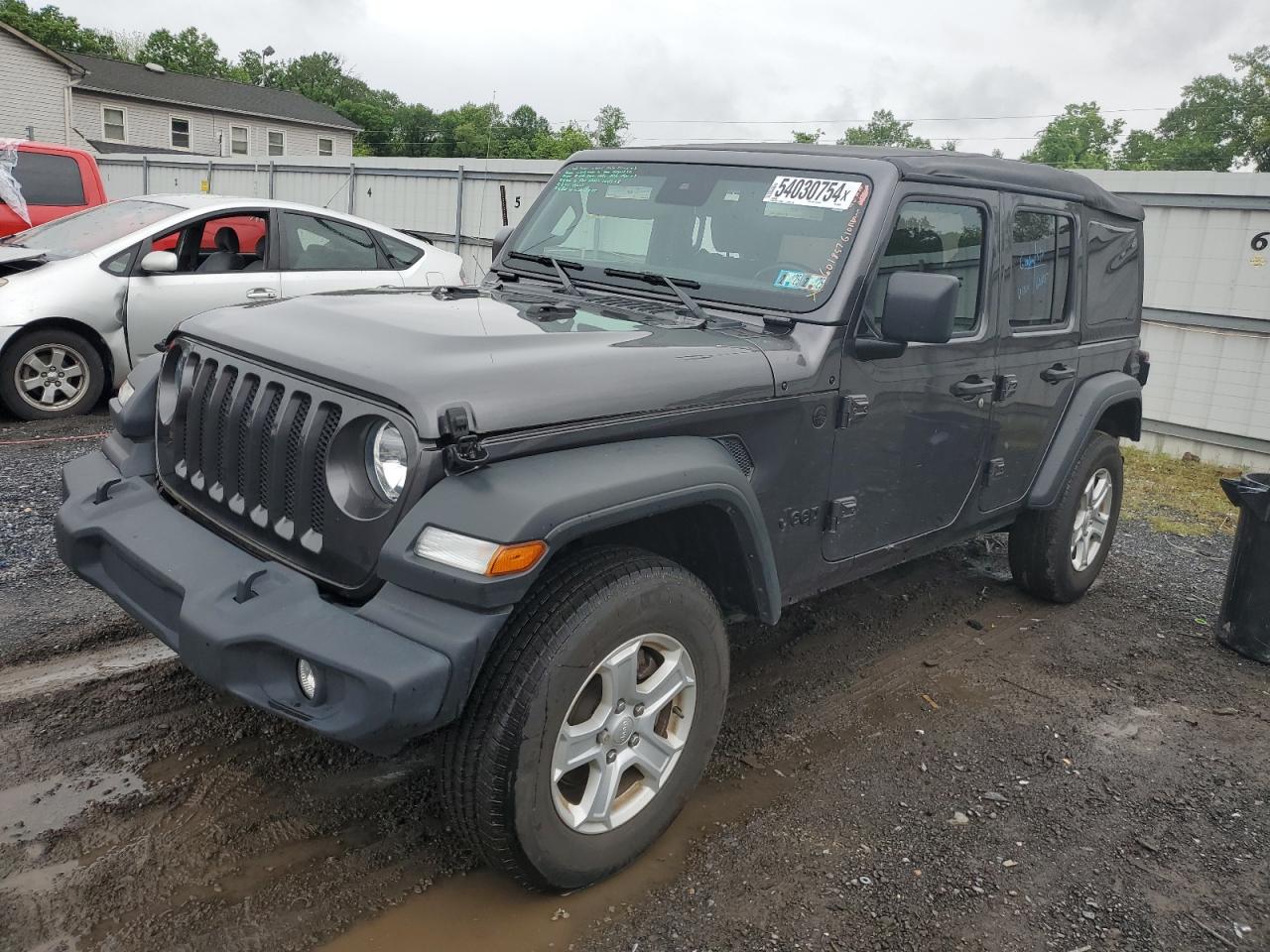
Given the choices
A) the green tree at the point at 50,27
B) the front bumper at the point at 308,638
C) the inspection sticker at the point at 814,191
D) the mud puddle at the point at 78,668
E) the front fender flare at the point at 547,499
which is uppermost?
the green tree at the point at 50,27

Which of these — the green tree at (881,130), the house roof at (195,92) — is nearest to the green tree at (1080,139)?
the green tree at (881,130)

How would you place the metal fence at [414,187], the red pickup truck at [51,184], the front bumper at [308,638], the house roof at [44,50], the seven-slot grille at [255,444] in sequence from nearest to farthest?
1. the front bumper at [308,638]
2. the seven-slot grille at [255,444]
3. the red pickup truck at [51,184]
4. the metal fence at [414,187]
5. the house roof at [44,50]

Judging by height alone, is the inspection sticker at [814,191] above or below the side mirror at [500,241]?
above

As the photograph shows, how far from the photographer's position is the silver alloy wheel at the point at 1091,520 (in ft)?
16.6

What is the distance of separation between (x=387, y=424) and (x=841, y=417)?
1.55 m

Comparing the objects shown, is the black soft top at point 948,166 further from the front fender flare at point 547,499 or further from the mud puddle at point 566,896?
the mud puddle at point 566,896

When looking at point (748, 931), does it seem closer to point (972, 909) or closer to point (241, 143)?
point (972, 909)

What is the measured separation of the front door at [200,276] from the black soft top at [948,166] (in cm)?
462

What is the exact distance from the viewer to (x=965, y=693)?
418 cm

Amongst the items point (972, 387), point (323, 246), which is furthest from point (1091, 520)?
point (323, 246)

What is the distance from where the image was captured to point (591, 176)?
13.6 feet

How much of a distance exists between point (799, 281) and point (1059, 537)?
237 centimetres


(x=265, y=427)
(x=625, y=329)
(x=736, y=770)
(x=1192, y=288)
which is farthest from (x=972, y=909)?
(x=1192, y=288)

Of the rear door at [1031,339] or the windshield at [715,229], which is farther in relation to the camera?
the rear door at [1031,339]
